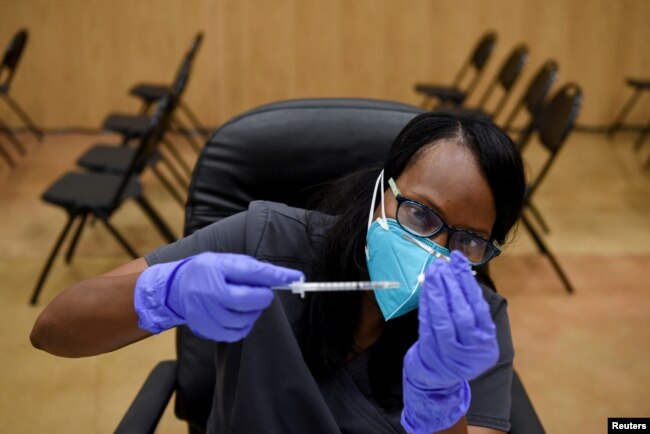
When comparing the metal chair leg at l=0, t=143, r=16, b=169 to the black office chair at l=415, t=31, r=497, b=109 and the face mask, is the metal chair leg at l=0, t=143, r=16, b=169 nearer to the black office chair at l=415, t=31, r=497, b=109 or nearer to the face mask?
the black office chair at l=415, t=31, r=497, b=109

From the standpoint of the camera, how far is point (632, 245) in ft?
12.7

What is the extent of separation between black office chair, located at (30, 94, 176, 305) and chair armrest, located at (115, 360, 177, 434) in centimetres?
153

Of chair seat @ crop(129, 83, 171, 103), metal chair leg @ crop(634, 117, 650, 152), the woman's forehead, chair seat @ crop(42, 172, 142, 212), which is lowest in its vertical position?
metal chair leg @ crop(634, 117, 650, 152)

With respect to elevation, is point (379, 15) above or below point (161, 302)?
below

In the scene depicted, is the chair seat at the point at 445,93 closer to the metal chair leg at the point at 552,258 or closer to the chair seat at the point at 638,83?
the chair seat at the point at 638,83

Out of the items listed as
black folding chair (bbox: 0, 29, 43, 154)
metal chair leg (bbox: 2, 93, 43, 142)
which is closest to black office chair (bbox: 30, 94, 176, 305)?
black folding chair (bbox: 0, 29, 43, 154)

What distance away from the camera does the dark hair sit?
132 cm

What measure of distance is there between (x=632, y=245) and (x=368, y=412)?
9.46 ft

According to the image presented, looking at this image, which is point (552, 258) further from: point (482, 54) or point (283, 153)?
point (283, 153)

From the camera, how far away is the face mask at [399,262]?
1.28 m

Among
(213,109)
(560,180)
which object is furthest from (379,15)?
(560,180)

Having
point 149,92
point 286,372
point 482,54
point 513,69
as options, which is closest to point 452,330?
point 286,372

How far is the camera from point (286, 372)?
1.25 metres

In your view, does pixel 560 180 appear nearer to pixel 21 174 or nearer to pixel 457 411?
pixel 21 174
